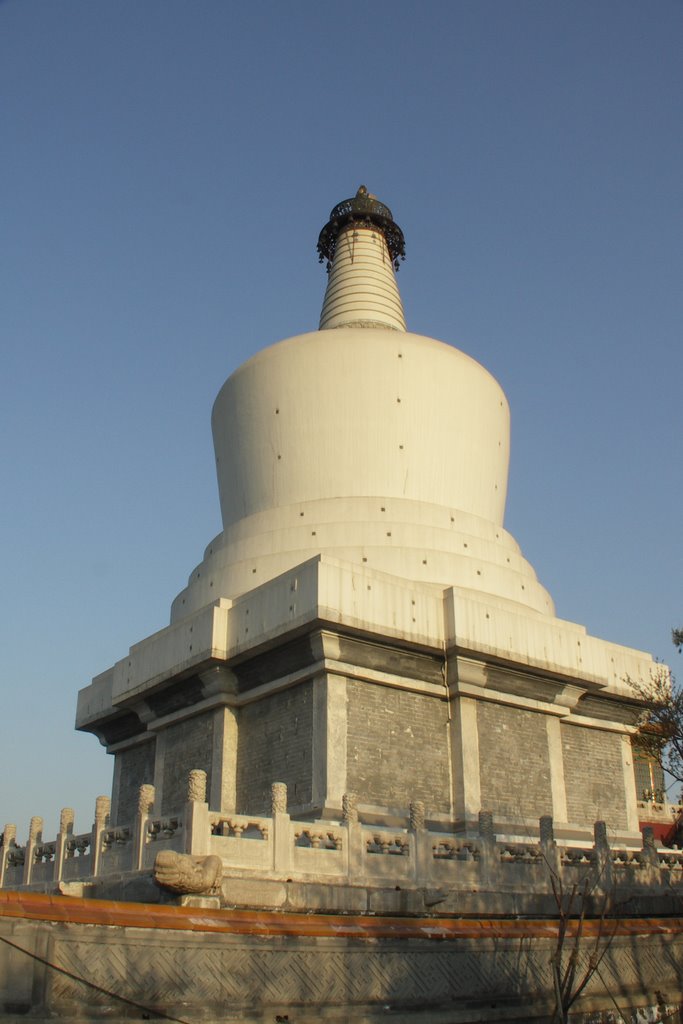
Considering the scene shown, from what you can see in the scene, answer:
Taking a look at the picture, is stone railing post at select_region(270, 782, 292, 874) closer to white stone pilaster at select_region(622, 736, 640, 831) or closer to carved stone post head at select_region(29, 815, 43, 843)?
carved stone post head at select_region(29, 815, 43, 843)

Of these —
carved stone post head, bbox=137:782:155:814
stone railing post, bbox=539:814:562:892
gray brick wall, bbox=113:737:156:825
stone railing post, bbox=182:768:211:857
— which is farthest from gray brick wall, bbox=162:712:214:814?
stone railing post, bbox=182:768:211:857

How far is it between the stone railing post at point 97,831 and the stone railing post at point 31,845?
242cm

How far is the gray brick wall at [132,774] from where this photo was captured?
20.7m

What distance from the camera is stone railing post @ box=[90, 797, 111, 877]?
13367 mm

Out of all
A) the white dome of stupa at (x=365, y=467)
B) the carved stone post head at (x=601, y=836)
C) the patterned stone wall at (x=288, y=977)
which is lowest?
the patterned stone wall at (x=288, y=977)

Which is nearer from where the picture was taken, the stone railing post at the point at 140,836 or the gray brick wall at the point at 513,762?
the stone railing post at the point at 140,836

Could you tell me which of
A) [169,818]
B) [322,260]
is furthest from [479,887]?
[322,260]

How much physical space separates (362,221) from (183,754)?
47.4 ft

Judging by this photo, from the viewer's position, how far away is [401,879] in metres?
12.5

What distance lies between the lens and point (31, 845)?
52.5 feet

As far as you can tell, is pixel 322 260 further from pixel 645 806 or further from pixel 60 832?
pixel 60 832

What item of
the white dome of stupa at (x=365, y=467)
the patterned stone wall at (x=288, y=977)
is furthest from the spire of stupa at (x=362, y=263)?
the patterned stone wall at (x=288, y=977)

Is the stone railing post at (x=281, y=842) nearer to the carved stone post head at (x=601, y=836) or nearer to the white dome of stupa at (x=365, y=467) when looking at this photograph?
the carved stone post head at (x=601, y=836)

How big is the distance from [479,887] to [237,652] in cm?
649
